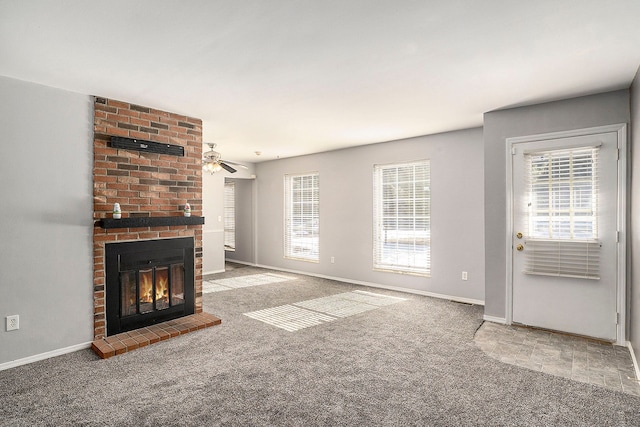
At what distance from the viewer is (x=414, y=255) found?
583 cm

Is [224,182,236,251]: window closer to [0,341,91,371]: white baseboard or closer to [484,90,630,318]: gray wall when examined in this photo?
[0,341,91,371]: white baseboard

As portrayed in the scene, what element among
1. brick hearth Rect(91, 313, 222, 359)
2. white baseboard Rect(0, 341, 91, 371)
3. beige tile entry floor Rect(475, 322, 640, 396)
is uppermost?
brick hearth Rect(91, 313, 222, 359)

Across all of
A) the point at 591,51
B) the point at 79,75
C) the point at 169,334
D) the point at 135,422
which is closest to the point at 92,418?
the point at 135,422

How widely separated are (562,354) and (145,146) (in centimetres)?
464

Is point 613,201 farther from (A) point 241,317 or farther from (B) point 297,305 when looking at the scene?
(A) point 241,317

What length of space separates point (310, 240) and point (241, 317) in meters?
3.22

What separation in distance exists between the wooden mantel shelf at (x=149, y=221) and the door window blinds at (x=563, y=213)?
3.85 metres

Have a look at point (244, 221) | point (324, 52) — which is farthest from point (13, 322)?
point (244, 221)

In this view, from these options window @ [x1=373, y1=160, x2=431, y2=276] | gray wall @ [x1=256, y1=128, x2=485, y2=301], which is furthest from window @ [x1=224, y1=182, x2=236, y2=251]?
window @ [x1=373, y1=160, x2=431, y2=276]

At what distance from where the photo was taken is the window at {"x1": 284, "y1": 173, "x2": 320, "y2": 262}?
7.38 metres

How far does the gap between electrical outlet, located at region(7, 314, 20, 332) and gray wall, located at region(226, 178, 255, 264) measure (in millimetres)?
5638

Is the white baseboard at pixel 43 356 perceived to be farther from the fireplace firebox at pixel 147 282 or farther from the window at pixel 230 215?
the window at pixel 230 215

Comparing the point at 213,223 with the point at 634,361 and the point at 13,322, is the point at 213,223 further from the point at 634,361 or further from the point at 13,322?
the point at 634,361

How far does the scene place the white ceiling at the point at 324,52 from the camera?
210 centimetres
